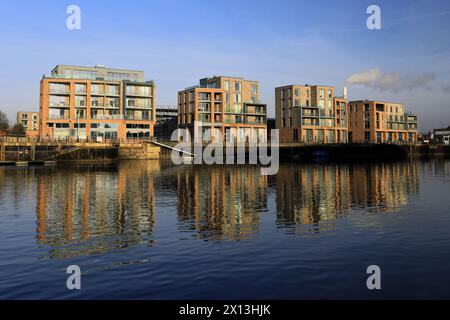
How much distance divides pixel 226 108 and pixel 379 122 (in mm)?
81660

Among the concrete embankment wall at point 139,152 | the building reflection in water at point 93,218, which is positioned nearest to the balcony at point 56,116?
the concrete embankment wall at point 139,152

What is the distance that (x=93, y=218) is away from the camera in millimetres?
28297

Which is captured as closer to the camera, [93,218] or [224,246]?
[224,246]

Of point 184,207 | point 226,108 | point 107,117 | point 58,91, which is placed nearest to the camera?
point 184,207

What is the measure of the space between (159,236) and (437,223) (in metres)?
17.6

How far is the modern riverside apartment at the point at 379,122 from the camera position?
18700 cm

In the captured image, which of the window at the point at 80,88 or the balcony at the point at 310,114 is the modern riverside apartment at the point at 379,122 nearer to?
the balcony at the point at 310,114

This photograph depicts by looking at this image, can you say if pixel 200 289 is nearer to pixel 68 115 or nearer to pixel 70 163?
pixel 70 163

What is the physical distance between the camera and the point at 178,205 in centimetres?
3497

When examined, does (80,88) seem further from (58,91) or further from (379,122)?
(379,122)

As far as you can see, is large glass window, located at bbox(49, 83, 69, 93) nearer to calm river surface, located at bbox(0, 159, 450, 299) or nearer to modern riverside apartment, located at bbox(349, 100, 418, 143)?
calm river surface, located at bbox(0, 159, 450, 299)

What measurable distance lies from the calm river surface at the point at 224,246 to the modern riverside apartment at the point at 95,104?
93.3 m

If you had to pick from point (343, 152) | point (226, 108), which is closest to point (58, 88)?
point (226, 108)
